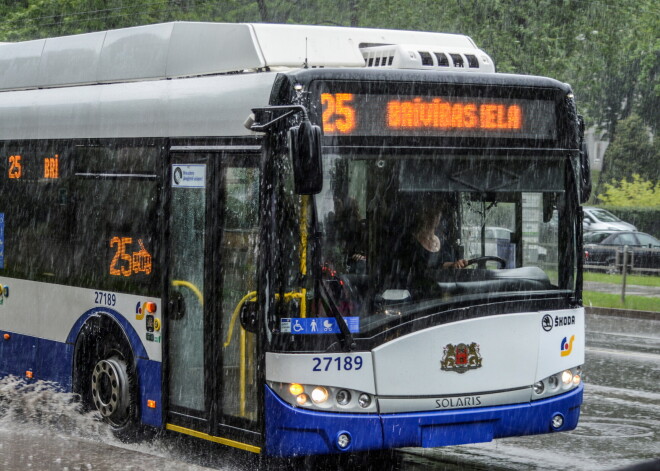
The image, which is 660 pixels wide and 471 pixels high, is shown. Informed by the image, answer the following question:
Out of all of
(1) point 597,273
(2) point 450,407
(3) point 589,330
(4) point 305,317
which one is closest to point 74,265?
(4) point 305,317

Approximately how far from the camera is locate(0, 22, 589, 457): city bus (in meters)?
7.26

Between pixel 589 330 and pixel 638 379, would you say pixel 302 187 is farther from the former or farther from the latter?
pixel 589 330

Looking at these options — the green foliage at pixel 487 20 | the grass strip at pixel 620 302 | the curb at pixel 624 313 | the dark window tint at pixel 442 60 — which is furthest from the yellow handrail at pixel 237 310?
the green foliage at pixel 487 20

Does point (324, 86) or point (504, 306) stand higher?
point (324, 86)

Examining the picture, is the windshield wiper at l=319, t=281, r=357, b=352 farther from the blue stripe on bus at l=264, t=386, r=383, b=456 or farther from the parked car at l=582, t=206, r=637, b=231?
the parked car at l=582, t=206, r=637, b=231

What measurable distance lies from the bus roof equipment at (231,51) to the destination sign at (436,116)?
0.40 m

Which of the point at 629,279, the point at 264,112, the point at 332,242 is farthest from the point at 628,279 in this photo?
the point at 264,112

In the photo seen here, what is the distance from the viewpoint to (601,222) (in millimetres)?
41594

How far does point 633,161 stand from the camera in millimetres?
61062

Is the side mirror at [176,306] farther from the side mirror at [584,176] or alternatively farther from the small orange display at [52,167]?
the side mirror at [584,176]

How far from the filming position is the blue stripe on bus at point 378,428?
7.23 meters

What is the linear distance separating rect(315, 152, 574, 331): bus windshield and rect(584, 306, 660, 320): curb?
13096mm

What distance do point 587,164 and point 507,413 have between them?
1832mm

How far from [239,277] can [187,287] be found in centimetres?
67
